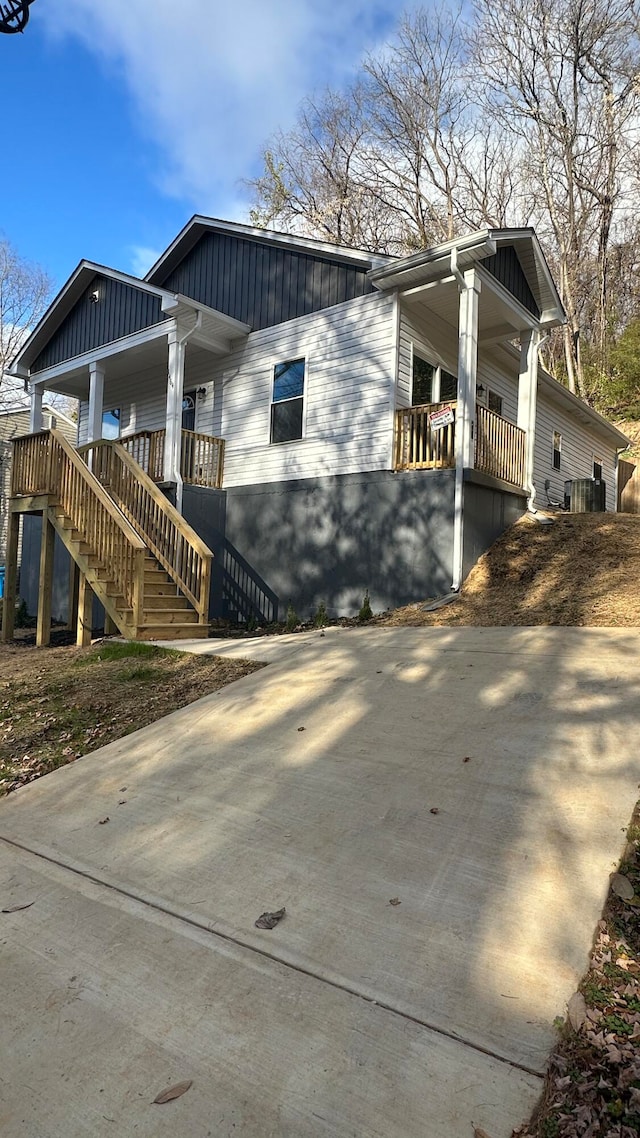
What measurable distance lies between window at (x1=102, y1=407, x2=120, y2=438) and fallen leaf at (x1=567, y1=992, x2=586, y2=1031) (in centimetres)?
1416

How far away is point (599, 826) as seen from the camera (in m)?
2.86

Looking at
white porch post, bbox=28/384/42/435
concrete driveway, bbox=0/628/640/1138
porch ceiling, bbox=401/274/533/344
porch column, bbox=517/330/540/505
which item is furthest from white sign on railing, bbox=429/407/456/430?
white porch post, bbox=28/384/42/435

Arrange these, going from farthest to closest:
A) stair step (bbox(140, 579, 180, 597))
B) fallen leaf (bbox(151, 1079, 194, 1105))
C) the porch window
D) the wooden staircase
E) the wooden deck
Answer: the porch window → the wooden deck → stair step (bbox(140, 579, 180, 597)) → the wooden staircase → fallen leaf (bbox(151, 1079, 194, 1105))

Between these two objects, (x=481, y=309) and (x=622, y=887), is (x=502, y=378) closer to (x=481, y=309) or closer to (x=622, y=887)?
(x=481, y=309)

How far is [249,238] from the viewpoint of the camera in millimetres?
11625

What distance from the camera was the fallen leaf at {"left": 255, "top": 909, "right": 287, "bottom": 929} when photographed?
97.2 inches

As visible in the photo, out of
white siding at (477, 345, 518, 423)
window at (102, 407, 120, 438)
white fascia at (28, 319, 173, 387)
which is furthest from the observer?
window at (102, 407, 120, 438)

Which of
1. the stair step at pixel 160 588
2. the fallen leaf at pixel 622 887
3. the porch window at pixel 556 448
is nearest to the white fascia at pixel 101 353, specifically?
the stair step at pixel 160 588

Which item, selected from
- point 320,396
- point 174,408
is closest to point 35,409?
point 174,408

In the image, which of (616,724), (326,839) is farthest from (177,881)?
(616,724)

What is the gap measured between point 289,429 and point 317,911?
30.1 ft

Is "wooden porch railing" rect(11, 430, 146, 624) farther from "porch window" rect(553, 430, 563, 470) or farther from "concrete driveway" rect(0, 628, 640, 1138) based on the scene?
"porch window" rect(553, 430, 563, 470)

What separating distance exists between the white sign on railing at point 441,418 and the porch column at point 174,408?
428 centimetres

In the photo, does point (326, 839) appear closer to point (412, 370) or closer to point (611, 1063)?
point (611, 1063)
